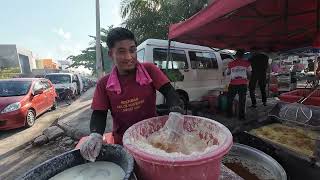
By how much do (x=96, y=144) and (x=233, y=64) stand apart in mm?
6083

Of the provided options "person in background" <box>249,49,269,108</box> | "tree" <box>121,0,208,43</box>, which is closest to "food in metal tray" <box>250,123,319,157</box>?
"person in background" <box>249,49,269,108</box>

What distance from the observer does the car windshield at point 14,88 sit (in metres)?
8.45

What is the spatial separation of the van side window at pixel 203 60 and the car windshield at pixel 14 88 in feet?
18.5

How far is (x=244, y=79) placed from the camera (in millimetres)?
6816

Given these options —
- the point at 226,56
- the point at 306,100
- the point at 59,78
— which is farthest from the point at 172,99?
the point at 59,78

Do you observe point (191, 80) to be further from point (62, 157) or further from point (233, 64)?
point (62, 157)

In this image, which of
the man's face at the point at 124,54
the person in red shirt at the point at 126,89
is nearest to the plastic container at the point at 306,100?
the person in red shirt at the point at 126,89

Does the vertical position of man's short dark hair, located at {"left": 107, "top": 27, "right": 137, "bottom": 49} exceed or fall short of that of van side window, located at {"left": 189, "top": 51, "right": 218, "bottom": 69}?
it exceeds it

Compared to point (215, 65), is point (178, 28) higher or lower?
higher

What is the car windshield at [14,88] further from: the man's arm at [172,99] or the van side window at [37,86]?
the man's arm at [172,99]

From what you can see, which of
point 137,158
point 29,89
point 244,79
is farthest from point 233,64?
point 29,89

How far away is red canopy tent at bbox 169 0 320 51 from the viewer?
13.1 feet

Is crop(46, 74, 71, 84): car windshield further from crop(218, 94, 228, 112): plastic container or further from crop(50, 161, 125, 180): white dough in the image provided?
crop(50, 161, 125, 180): white dough

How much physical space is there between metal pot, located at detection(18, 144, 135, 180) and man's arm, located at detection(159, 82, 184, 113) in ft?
1.81
